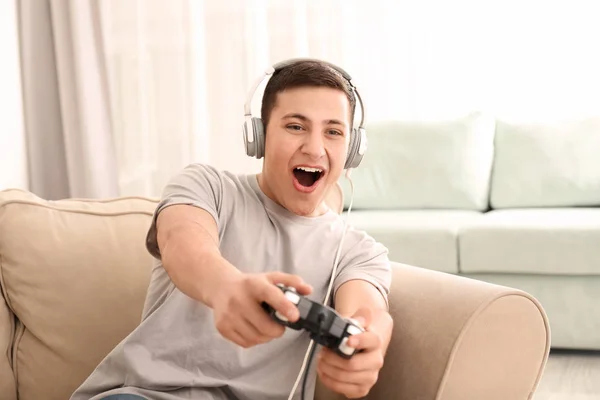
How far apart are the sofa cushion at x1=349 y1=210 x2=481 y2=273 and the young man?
1760 millimetres

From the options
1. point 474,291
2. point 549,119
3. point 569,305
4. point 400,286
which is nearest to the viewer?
point 474,291

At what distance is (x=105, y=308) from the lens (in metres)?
1.73

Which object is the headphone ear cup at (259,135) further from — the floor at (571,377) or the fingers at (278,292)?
the floor at (571,377)

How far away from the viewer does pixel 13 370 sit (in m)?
1.72

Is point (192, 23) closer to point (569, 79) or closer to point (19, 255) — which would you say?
point (569, 79)

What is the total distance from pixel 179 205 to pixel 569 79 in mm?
3470

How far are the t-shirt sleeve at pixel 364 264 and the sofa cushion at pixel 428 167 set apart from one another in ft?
7.48

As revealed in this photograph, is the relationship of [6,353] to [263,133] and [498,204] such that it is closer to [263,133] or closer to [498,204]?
[263,133]

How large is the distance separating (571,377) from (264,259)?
1849 mm

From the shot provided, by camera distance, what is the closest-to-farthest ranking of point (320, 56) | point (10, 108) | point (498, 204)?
1. point (498, 204)
2. point (10, 108)
3. point (320, 56)

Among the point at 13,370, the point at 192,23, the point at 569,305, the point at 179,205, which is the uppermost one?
the point at 192,23

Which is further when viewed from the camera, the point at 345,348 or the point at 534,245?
the point at 534,245

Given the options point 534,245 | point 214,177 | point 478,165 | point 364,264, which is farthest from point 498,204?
point 214,177

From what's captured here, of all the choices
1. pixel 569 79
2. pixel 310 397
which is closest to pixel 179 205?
pixel 310 397
